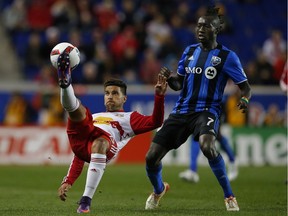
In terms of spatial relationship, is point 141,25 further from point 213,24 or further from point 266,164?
point 213,24

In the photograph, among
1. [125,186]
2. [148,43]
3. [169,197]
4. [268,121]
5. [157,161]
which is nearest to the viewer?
[157,161]

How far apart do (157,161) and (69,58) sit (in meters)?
1.76

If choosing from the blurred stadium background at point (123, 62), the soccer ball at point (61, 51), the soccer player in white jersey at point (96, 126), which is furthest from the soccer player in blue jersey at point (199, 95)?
the blurred stadium background at point (123, 62)

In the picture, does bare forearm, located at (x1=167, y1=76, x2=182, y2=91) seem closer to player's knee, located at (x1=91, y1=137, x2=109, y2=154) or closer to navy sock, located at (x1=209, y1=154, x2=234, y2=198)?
navy sock, located at (x1=209, y1=154, x2=234, y2=198)

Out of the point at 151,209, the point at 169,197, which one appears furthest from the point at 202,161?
the point at 151,209

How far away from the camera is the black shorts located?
894 cm

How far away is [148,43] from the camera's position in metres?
21.5

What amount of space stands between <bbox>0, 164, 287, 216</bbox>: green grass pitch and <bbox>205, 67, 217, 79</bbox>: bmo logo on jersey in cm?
160

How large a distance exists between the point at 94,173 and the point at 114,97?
3.83 ft

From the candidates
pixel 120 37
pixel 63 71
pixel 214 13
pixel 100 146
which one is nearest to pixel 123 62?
pixel 120 37

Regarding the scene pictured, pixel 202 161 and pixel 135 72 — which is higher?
pixel 135 72

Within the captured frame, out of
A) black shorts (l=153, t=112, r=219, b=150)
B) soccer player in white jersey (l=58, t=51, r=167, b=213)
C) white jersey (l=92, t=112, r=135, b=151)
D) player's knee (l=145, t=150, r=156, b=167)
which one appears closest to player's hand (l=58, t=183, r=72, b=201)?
soccer player in white jersey (l=58, t=51, r=167, b=213)

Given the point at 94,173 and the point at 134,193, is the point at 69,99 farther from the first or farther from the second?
the point at 134,193

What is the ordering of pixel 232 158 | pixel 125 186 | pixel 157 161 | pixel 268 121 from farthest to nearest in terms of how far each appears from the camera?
1. pixel 268 121
2. pixel 232 158
3. pixel 125 186
4. pixel 157 161
